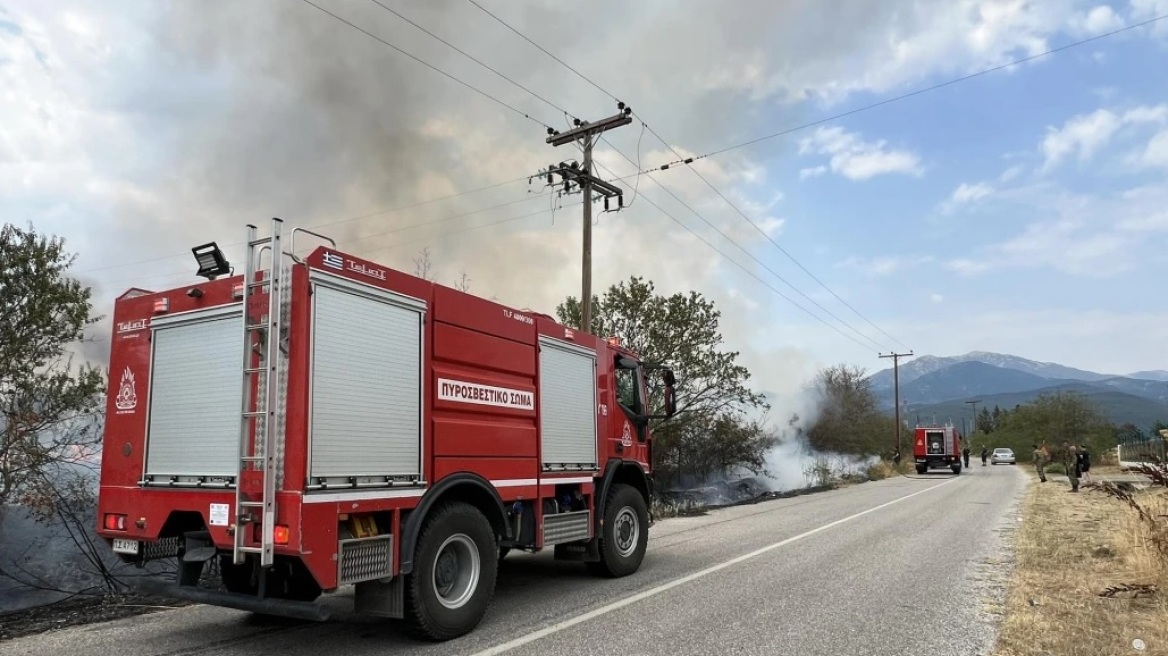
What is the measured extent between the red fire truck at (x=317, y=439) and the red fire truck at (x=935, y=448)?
39545 millimetres

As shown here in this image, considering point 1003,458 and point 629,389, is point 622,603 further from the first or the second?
point 1003,458

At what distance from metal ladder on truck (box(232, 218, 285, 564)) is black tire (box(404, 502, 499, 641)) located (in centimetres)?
111

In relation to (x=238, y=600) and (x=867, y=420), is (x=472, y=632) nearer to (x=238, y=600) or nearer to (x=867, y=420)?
(x=238, y=600)

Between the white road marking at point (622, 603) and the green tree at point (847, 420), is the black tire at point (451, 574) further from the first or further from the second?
the green tree at point (847, 420)

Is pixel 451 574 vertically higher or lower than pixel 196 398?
lower

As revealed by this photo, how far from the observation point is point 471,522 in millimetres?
5699

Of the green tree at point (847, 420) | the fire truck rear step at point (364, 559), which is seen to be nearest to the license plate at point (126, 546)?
the fire truck rear step at point (364, 559)

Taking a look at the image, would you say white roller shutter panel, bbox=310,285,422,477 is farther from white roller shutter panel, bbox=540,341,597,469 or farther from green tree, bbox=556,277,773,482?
green tree, bbox=556,277,773,482

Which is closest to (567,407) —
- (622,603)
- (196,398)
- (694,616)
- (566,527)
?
(566,527)

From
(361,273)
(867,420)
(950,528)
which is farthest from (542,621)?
(867,420)

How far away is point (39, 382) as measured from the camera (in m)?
7.91

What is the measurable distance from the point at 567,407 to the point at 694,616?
7.80ft

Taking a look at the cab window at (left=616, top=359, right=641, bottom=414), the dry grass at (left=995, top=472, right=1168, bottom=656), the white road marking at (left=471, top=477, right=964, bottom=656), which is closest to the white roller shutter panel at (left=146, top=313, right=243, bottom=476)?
the white road marking at (left=471, top=477, right=964, bottom=656)

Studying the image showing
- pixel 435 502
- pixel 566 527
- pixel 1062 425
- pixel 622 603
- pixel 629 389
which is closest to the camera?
pixel 435 502
